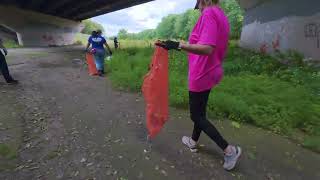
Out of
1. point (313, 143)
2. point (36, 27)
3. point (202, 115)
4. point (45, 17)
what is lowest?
→ point (313, 143)

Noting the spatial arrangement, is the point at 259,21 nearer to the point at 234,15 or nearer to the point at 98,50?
the point at 98,50

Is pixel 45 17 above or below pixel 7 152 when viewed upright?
above

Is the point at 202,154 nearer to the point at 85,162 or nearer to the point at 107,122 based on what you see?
the point at 85,162

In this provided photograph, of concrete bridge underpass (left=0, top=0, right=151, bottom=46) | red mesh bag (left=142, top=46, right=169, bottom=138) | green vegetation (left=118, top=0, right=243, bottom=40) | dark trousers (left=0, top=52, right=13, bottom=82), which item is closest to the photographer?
red mesh bag (left=142, top=46, right=169, bottom=138)

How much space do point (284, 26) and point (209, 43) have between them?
893 centimetres

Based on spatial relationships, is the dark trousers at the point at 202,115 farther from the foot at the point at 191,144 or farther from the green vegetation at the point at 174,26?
the green vegetation at the point at 174,26

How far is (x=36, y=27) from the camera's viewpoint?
106 feet

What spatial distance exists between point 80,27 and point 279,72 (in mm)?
37626

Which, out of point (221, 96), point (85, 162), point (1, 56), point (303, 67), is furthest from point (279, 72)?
point (1, 56)

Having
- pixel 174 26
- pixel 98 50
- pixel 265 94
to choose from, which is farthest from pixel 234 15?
pixel 174 26

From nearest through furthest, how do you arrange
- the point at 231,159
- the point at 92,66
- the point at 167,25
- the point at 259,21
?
the point at 231,159 → the point at 92,66 → the point at 259,21 → the point at 167,25

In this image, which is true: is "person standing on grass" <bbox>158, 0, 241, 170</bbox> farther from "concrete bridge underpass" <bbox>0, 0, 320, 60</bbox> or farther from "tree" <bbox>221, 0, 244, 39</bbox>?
"tree" <bbox>221, 0, 244, 39</bbox>

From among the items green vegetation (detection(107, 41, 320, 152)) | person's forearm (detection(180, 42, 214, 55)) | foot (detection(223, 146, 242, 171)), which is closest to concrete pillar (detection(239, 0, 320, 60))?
green vegetation (detection(107, 41, 320, 152))

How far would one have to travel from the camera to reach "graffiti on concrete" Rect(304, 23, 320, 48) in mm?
8773
